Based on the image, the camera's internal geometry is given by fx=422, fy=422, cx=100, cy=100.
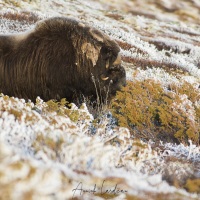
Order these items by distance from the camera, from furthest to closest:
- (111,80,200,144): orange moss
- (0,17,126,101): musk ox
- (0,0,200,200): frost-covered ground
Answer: (111,80,200,144): orange moss
(0,17,126,101): musk ox
(0,0,200,200): frost-covered ground

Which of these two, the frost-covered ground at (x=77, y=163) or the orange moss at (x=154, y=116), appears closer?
the frost-covered ground at (x=77, y=163)

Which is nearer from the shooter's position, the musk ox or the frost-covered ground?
the frost-covered ground

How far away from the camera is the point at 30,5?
70.2ft

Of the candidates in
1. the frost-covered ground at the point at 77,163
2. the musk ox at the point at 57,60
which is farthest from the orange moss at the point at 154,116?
the frost-covered ground at the point at 77,163

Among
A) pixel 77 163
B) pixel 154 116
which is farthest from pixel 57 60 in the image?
pixel 77 163

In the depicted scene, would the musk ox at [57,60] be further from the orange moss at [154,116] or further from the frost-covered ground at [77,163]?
the frost-covered ground at [77,163]

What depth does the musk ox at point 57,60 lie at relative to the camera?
482cm

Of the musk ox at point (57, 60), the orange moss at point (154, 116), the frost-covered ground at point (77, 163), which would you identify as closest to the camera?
the frost-covered ground at point (77, 163)

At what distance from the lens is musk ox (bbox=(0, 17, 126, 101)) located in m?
4.82

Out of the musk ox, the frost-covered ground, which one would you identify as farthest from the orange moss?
the frost-covered ground

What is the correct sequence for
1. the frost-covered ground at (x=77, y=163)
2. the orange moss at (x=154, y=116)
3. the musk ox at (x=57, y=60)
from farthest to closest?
1. the orange moss at (x=154, y=116)
2. the musk ox at (x=57, y=60)
3. the frost-covered ground at (x=77, y=163)

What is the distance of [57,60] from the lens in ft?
15.9

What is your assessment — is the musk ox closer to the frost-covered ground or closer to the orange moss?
the orange moss

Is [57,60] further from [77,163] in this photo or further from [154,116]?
[77,163]
